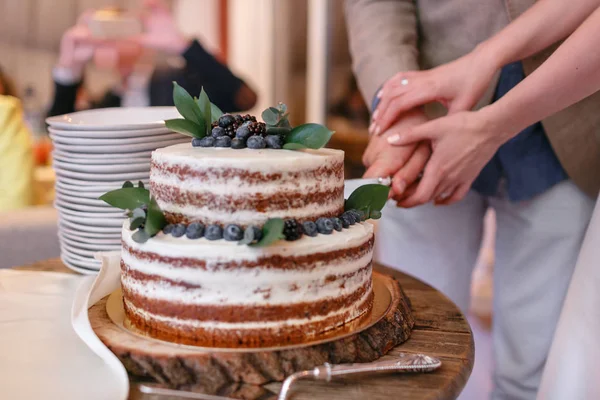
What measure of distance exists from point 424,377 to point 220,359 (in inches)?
11.0

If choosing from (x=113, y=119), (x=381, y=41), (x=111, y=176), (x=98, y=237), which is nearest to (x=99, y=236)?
(x=98, y=237)

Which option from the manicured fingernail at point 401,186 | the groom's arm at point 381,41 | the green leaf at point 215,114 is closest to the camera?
the green leaf at point 215,114

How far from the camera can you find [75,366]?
86cm

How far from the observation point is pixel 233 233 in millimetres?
844

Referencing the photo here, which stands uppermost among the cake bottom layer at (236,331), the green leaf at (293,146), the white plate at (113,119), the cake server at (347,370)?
the green leaf at (293,146)

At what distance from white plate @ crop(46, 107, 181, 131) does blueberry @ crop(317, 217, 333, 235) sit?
486mm

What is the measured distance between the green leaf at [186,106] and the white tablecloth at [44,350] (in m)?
0.40

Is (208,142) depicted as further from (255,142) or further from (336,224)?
(336,224)

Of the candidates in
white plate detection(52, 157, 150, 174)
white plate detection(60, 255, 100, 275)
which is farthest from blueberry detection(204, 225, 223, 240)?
white plate detection(60, 255, 100, 275)

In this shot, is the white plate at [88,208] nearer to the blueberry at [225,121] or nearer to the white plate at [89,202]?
the white plate at [89,202]

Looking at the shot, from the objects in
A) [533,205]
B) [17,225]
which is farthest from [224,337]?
[17,225]

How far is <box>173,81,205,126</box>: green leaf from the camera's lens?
38.4 inches

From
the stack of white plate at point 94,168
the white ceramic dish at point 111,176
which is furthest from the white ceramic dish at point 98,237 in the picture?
the white ceramic dish at point 111,176

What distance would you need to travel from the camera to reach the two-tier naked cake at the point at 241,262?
848mm
